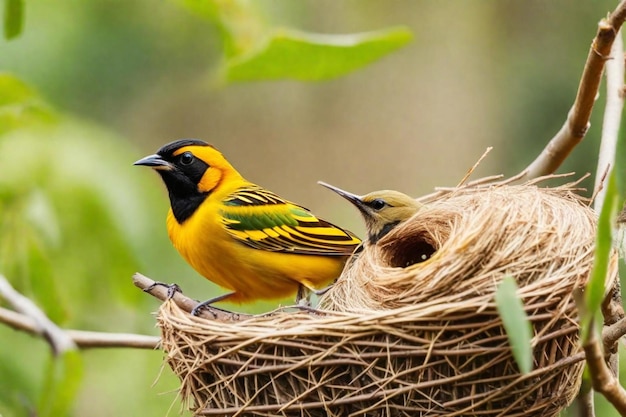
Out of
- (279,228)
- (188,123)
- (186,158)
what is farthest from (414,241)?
(188,123)

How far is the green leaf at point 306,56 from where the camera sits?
2.27m

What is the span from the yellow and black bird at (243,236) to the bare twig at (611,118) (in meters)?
1.05

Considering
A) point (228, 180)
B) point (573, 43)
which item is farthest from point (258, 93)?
point (228, 180)

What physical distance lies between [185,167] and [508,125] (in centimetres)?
652

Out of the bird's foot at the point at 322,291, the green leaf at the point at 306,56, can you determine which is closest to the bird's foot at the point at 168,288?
the bird's foot at the point at 322,291

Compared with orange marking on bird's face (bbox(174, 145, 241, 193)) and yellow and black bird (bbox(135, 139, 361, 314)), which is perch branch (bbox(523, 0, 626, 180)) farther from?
orange marking on bird's face (bbox(174, 145, 241, 193))

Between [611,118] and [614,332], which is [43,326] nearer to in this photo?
[614,332]

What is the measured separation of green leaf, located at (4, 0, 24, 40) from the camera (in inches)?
74.0

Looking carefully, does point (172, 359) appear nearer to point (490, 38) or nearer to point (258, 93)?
point (258, 93)

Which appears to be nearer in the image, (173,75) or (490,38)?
(173,75)

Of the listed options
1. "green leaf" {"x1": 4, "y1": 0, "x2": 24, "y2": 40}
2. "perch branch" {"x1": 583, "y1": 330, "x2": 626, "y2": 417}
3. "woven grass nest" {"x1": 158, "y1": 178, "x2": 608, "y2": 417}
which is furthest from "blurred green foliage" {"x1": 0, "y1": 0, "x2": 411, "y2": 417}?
"perch branch" {"x1": 583, "y1": 330, "x2": 626, "y2": 417}

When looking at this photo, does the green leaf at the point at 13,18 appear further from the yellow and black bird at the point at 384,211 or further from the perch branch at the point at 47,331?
the yellow and black bird at the point at 384,211

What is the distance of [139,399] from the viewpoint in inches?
129

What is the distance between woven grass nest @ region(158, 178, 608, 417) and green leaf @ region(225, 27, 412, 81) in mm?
636
